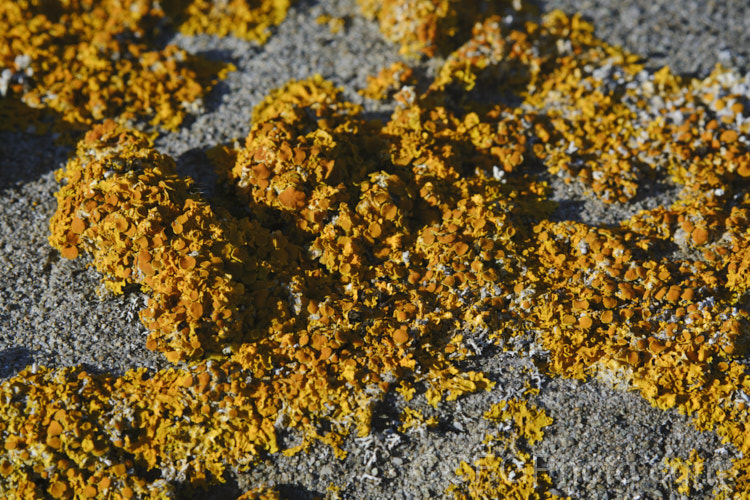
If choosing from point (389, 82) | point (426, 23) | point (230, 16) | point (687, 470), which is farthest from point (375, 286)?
point (230, 16)

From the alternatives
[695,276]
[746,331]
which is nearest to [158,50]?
[695,276]

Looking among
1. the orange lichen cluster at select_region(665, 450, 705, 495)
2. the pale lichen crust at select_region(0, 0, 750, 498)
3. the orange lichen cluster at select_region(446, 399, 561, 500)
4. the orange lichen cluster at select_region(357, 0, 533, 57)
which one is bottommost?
the orange lichen cluster at select_region(665, 450, 705, 495)

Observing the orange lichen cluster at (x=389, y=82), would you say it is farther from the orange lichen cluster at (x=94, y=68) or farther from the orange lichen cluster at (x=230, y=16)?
the orange lichen cluster at (x=94, y=68)

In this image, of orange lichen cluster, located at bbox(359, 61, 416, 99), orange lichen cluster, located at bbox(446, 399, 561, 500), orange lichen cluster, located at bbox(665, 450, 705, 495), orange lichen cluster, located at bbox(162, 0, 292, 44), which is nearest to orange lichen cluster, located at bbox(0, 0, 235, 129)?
orange lichen cluster, located at bbox(162, 0, 292, 44)

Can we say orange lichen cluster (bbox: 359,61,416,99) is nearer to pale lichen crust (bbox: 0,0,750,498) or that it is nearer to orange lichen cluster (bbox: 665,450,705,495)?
pale lichen crust (bbox: 0,0,750,498)

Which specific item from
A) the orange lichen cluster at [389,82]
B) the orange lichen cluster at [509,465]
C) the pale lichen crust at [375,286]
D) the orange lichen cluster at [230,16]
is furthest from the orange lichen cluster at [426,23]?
the orange lichen cluster at [509,465]

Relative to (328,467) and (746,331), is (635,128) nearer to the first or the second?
(746,331)

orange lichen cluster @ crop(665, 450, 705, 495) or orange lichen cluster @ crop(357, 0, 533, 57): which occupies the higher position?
orange lichen cluster @ crop(357, 0, 533, 57)
